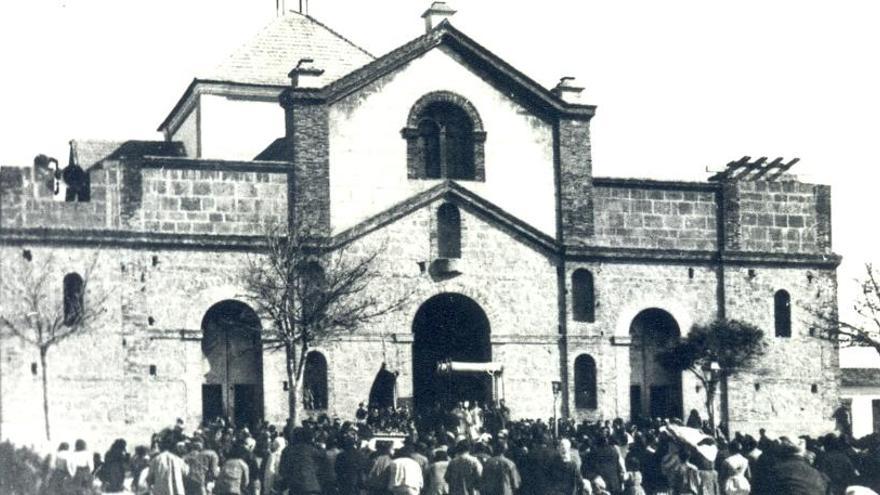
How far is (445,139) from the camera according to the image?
131 ft

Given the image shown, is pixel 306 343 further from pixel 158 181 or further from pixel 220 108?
pixel 220 108

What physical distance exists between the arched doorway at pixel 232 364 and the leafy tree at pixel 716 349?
11.6 meters

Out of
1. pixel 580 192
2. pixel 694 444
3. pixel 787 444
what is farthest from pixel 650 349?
pixel 787 444

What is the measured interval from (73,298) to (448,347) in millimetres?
10536

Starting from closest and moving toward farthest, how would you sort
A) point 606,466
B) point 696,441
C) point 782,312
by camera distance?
point 696,441
point 606,466
point 782,312

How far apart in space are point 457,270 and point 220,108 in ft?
41.8

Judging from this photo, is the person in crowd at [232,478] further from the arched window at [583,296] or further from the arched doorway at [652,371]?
the arched doorway at [652,371]

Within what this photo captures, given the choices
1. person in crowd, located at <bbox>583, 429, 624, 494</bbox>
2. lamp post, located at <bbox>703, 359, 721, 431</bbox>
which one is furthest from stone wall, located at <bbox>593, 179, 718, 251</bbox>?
person in crowd, located at <bbox>583, 429, 624, 494</bbox>

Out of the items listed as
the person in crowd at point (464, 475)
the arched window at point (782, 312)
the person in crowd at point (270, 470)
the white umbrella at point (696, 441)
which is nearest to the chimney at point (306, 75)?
the arched window at point (782, 312)

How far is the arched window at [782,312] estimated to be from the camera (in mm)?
42219

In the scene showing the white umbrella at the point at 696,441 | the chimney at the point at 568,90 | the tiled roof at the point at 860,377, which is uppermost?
the chimney at the point at 568,90

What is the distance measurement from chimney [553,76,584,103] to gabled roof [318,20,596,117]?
312 millimetres

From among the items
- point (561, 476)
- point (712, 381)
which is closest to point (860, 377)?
point (712, 381)

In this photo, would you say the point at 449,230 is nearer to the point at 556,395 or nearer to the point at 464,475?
the point at 556,395
